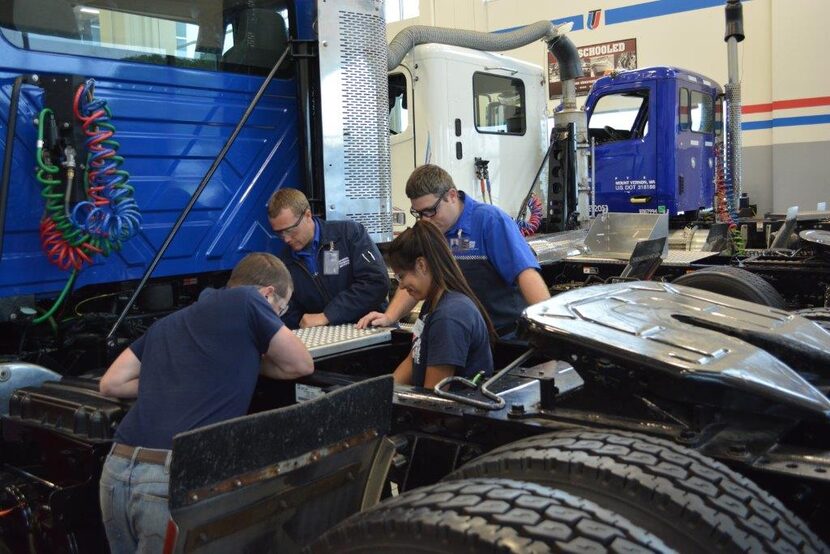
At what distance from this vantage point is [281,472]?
148 centimetres

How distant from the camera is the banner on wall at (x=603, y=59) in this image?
42.1 feet

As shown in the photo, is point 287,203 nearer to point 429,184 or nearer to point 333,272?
point 333,272

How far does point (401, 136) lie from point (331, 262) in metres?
3.07

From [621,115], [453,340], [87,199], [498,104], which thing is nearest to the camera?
[453,340]

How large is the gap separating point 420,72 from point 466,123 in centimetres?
56

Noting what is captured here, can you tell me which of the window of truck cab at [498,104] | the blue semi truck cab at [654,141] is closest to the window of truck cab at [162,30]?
the window of truck cab at [498,104]

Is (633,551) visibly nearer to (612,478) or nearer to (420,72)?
(612,478)

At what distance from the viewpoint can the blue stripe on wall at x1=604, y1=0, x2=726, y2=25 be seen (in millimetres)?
12002

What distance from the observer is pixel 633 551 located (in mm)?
1056

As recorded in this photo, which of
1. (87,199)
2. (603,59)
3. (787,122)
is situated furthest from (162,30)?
(603,59)

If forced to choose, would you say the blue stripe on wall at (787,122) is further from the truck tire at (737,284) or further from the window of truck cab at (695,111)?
the truck tire at (737,284)

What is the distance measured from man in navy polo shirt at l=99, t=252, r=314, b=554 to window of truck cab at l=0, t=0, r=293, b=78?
1321 millimetres

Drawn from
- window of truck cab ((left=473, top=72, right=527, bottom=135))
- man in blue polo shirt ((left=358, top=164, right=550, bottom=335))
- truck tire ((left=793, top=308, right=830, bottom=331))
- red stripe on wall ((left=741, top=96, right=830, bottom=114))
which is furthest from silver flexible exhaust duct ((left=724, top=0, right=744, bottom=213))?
truck tire ((left=793, top=308, right=830, bottom=331))

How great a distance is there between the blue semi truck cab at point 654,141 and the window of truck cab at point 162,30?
16.5 feet
